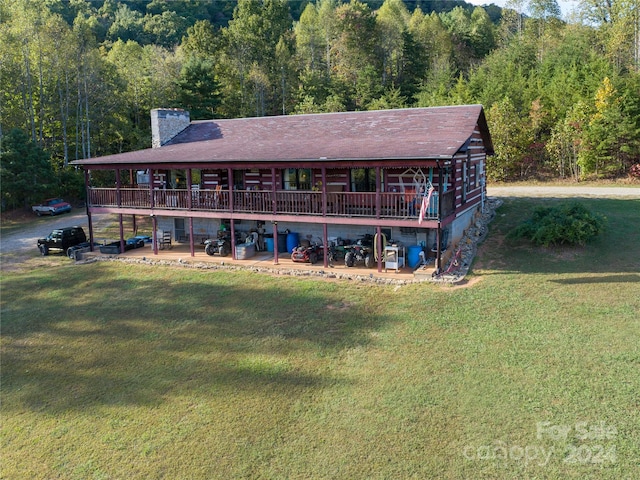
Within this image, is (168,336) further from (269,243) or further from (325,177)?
(325,177)

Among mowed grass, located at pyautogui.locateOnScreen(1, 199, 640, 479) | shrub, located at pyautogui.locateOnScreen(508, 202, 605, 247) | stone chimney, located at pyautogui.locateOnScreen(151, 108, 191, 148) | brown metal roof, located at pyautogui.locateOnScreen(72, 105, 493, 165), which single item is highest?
stone chimney, located at pyautogui.locateOnScreen(151, 108, 191, 148)

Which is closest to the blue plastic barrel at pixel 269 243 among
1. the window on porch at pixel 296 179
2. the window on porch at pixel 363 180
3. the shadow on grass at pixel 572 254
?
the window on porch at pixel 296 179

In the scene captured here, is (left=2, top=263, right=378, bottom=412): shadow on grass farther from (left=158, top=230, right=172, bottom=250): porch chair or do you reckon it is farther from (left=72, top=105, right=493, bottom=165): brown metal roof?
(left=72, top=105, right=493, bottom=165): brown metal roof

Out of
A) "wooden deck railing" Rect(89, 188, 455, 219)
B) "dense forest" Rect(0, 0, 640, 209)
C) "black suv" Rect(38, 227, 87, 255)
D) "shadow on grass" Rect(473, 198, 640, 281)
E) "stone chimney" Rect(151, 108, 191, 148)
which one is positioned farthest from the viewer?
"dense forest" Rect(0, 0, 640, 209)

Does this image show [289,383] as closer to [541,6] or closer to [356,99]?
[356,99]

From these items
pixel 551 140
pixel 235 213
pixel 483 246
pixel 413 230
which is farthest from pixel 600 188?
pixel 235 213

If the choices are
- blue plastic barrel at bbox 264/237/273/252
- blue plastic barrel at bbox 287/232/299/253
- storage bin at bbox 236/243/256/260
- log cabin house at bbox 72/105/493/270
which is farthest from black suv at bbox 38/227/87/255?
blue plastic barrel at bbox 287/232/299/253

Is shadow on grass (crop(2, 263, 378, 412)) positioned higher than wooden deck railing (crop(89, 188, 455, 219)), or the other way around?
wooden deck railing (crop(89, 188, 455, 219))

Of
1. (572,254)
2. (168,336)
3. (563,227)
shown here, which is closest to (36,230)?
(168,336)
